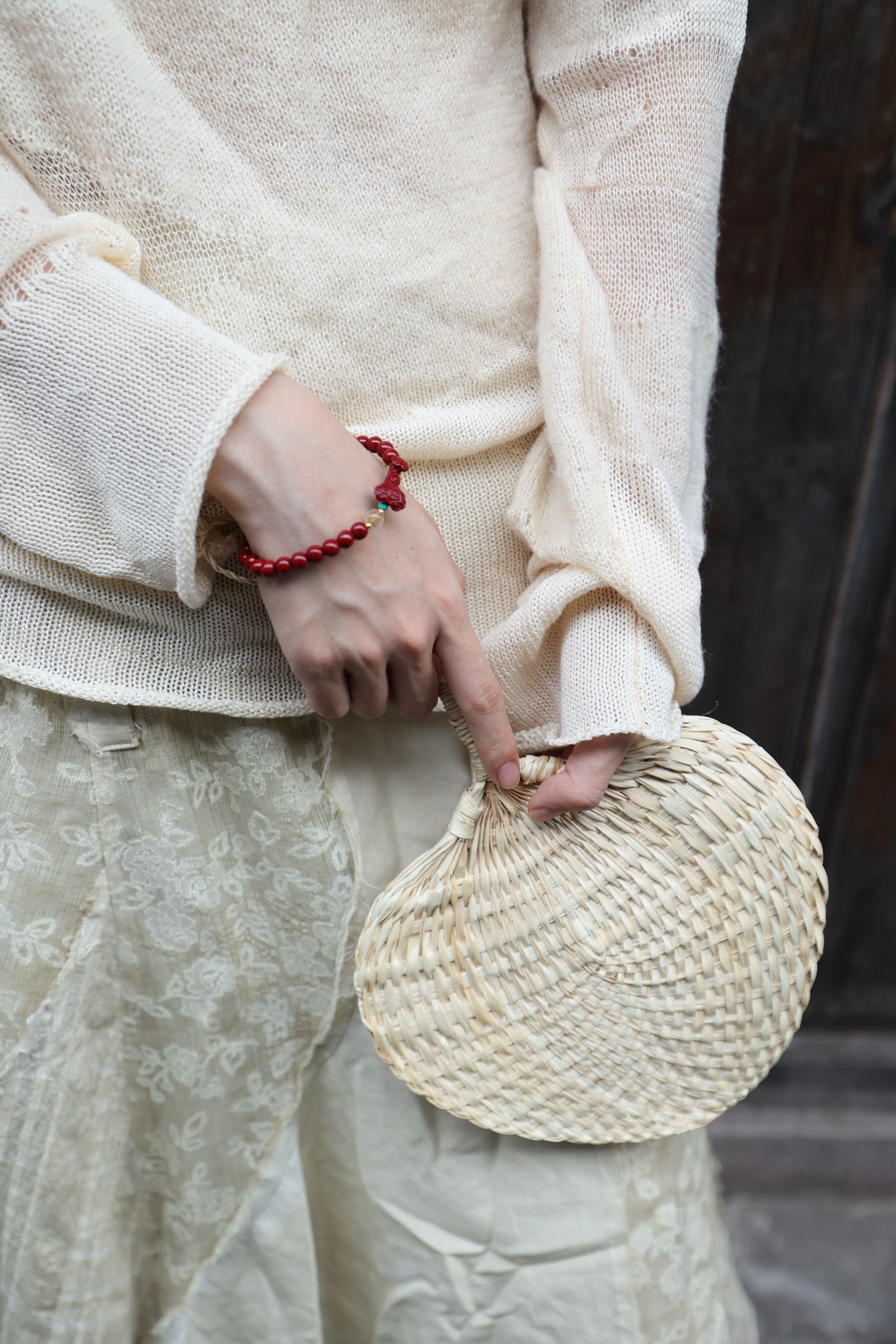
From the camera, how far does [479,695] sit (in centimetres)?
51

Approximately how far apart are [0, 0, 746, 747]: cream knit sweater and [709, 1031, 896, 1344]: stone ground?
1.20 metres

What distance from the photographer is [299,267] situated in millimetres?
516

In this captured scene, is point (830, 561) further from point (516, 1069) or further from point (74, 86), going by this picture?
point (74, 86)

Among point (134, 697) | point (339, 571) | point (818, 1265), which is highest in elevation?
point (339, 571)

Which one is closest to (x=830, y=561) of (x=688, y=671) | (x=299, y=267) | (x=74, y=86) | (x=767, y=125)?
(x=767, y=125)

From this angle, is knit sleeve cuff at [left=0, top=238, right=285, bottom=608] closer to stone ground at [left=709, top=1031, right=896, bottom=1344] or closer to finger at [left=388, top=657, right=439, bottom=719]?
finger at [left=388, top=657, right=439, bottom=719]

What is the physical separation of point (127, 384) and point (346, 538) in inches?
5.0

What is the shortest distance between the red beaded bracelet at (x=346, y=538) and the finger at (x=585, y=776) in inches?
6.6

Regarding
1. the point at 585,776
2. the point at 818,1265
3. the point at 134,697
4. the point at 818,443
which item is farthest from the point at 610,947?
the point at 818,1265

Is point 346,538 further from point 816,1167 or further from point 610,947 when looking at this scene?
point 816,1167

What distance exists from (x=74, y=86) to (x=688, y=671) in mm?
442

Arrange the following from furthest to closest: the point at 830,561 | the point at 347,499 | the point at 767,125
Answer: the point at 830,561 < the point at 767,125 < the point at 347,499

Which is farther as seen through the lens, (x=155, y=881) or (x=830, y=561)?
(x=830, y=561)

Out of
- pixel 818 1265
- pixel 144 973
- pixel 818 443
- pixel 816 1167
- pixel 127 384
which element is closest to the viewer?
pixel 127 384
